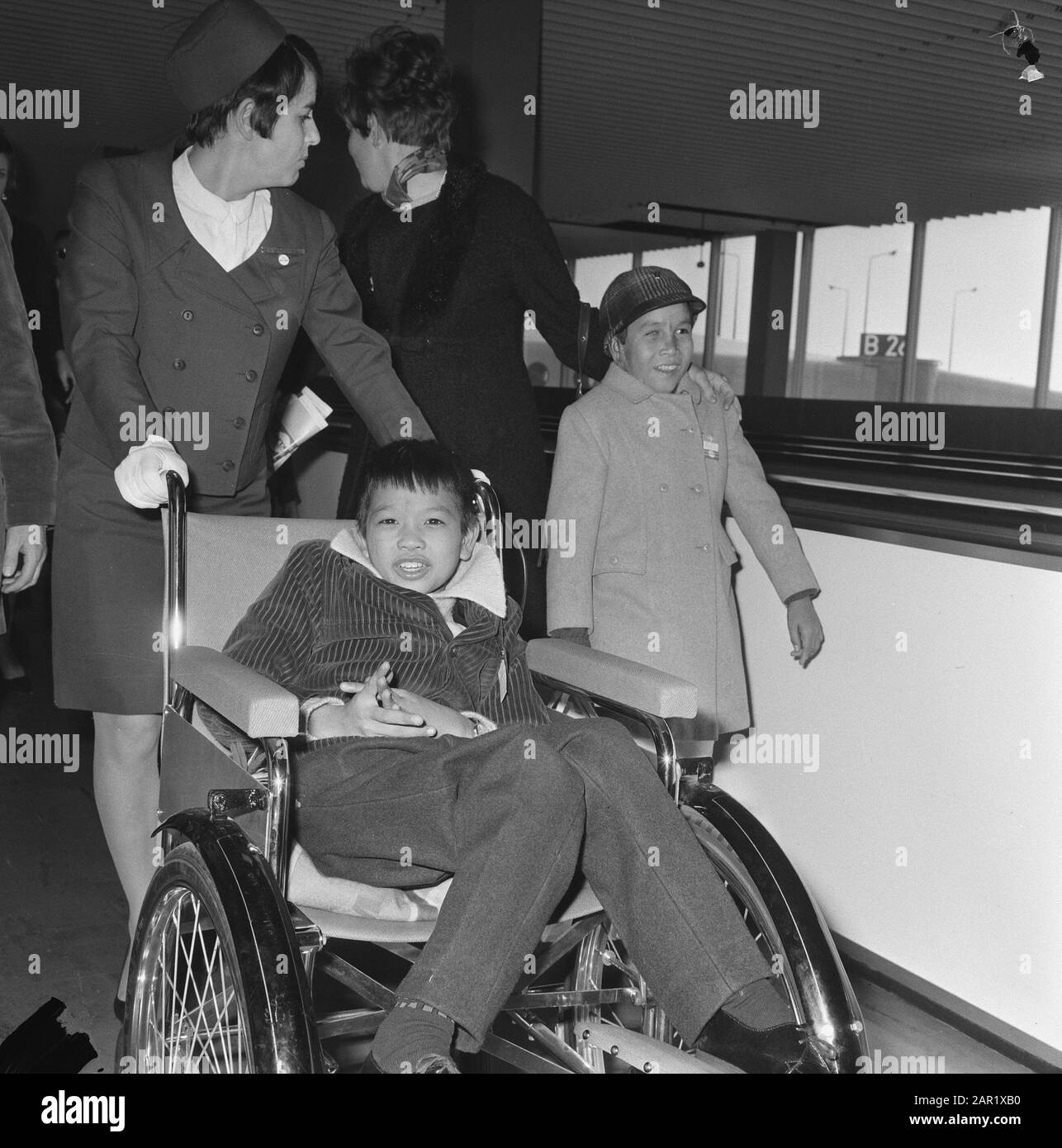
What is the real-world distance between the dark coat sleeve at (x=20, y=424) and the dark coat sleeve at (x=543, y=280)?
111cm

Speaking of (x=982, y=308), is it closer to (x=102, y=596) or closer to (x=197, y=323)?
(x=197, y=323)

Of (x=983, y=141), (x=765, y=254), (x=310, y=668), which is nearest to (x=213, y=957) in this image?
(x=310, y=668)

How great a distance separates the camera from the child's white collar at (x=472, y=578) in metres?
2.03

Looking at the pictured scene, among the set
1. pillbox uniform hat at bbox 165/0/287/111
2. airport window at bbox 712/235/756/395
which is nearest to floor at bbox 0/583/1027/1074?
pillbox uniform hat at bbox 165/0/287/111

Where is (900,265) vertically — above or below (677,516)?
above

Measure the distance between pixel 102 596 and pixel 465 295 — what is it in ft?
3.08

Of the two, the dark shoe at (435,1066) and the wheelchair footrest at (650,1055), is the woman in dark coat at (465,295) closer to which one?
the wheelchair footrest at (650,1055)

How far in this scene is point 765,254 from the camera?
1620 centimetres

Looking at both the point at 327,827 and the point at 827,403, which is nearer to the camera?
the point at 327,827

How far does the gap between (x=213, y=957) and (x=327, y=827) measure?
0.72 ft

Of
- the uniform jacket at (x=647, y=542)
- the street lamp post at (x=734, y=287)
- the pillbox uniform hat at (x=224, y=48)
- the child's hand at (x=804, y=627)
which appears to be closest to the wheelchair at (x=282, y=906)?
the uniform jacket at (x=647, y=542)
